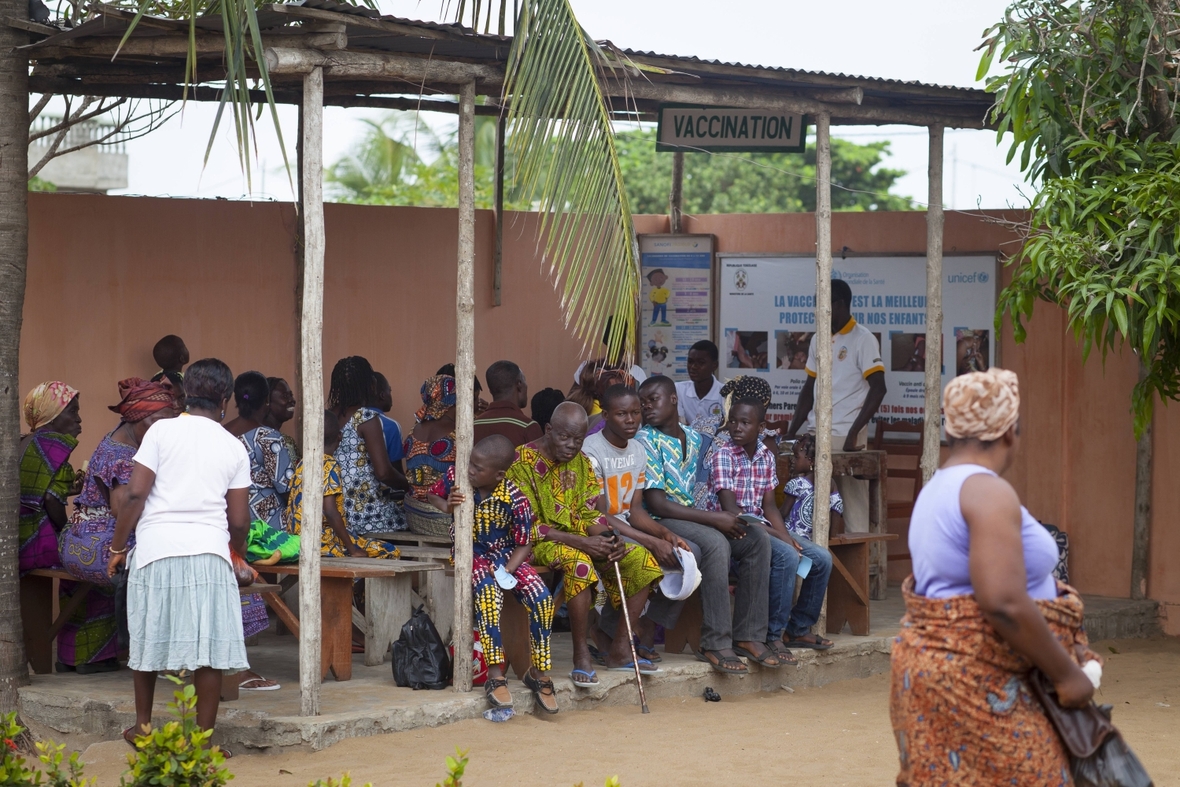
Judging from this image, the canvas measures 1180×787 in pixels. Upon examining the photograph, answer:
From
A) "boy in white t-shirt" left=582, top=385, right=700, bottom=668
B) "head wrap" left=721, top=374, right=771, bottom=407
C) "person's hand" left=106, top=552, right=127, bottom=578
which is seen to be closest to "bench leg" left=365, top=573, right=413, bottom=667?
"boy in white t-shirt" left=582, top=385, right=700, bottom=668

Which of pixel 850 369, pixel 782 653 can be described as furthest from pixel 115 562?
pixel 850 369

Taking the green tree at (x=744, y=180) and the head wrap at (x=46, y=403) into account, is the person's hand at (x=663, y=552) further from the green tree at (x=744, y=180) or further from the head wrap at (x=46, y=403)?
the green tree at (x=744, y=180)

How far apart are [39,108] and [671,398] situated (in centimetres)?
410

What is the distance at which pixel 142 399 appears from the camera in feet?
19.5

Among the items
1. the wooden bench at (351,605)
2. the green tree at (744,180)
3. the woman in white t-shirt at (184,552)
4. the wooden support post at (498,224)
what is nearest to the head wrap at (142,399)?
the woman in white t-shirt at (184,552)

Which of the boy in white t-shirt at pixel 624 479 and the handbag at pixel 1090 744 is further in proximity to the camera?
the boy in white t-shirt at pixel 624 479

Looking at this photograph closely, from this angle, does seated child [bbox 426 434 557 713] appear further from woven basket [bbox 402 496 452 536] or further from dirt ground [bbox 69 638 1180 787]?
woven basket [bbox 402 496 452 536]

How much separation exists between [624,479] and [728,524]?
61 centimetres

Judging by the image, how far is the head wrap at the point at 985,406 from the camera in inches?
130

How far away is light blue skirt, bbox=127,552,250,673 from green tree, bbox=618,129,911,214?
25377 mm

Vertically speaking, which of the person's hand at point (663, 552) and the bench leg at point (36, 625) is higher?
the person's hand at point (663, 552)

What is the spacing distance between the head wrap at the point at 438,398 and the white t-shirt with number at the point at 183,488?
87.3 inches

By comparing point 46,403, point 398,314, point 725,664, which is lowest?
point 725,664

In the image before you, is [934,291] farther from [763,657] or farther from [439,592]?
[439,592]
